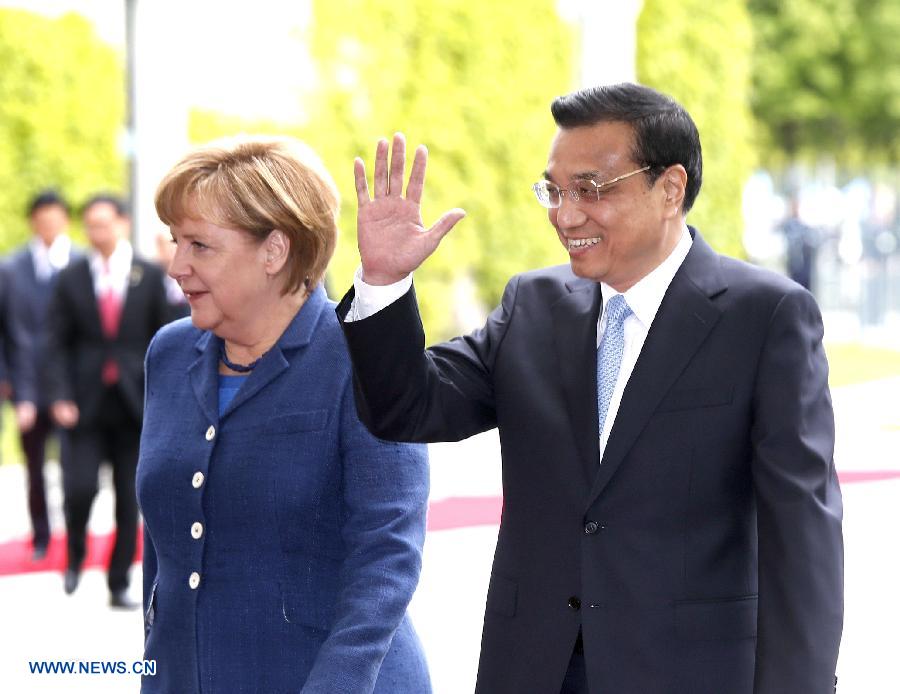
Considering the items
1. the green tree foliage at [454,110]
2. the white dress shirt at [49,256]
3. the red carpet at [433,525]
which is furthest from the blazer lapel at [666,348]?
the green tree foliage at [454,110]

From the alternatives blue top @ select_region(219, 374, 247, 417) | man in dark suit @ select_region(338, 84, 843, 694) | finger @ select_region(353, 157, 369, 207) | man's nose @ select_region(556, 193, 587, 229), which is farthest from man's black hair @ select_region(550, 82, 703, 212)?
blue top @ select_region(219, 374, 247, 417)

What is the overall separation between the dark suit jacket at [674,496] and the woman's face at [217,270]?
1.00ft

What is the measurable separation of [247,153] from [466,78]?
601 inches

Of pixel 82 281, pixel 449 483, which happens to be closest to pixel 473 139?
pixel 449 483

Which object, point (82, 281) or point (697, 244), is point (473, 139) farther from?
point (697, 244)

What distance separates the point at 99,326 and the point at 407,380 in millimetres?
5328

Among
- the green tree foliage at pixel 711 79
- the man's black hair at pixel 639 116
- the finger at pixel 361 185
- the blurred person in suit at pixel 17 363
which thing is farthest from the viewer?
the green tree foliage at pixel 711 79

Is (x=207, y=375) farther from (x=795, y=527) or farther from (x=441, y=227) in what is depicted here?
(x=795, y=527)

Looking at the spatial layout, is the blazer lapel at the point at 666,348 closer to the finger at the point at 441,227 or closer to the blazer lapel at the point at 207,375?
the finger at the point at 441,227

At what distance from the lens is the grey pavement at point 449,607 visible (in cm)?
639

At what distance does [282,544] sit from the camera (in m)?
2.75

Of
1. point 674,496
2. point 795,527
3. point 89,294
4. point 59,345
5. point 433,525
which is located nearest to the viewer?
point 795,527

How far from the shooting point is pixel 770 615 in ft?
8.32

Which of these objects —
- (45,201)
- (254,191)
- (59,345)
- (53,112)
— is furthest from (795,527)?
(53,112)
